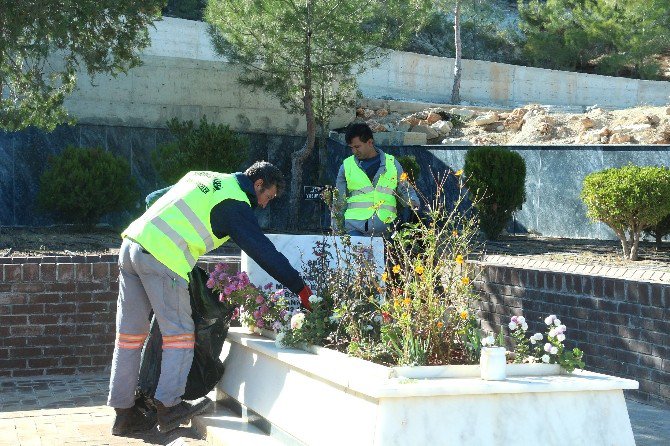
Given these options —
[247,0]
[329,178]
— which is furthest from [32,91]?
[329,178]

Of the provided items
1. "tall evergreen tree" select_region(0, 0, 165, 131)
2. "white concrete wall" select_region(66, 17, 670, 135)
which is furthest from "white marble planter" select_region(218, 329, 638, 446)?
"white concrete wall" select_region(66, 17, 670, 135)

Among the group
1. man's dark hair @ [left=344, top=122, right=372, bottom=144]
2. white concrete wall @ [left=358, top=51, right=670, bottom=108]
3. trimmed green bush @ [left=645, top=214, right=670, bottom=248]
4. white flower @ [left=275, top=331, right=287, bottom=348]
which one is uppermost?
white concrete wall @ [left=358, top=51, right=670, bottom=108]

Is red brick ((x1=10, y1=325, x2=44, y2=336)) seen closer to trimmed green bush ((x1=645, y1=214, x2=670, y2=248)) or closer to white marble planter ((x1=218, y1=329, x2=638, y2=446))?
white marble planter ((x1=218, y1=329, x2=638, y2=446))

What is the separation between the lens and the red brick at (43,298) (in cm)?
853

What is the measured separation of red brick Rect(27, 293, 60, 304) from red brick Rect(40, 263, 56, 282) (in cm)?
12

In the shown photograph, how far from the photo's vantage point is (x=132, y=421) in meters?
6.57

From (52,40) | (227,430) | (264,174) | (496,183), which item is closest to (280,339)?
(227,430)

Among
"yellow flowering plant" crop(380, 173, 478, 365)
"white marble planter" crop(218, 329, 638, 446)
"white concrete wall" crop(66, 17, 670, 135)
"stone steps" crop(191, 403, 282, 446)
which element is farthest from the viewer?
"white concrete wall" crop(66, 17, 670, 135)

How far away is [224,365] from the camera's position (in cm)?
686

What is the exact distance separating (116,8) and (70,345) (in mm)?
7834

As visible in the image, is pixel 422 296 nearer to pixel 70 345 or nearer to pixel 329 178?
pixel 70 345

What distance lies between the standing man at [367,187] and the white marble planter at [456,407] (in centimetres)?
266

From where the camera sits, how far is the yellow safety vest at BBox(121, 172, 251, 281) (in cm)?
627

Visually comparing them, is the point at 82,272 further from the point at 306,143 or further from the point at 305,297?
the point at 306,143
